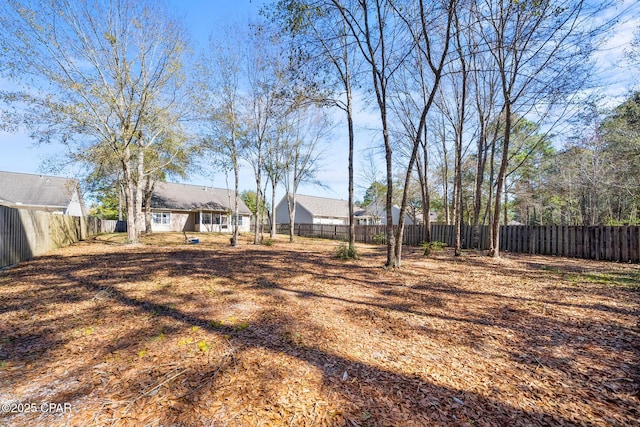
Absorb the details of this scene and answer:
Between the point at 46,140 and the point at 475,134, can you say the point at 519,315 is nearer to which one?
the point at 475,134

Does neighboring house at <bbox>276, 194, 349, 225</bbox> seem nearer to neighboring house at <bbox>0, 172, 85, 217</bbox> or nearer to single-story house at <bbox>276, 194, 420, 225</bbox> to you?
single-story house at <bbox>276, 194, 420, 225</bbox>

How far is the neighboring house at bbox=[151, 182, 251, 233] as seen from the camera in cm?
2620

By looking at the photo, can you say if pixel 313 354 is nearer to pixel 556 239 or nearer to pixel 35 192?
pixel 556 239

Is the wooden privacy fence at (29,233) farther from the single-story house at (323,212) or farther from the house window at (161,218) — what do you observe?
the single-story house at (323,212)

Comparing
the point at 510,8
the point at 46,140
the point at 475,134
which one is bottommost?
the point at 46,140

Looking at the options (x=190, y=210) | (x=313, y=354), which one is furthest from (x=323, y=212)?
(x=313, y=354)

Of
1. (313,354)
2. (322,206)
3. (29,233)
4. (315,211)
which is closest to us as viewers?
(313,354)

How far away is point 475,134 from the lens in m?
14.0

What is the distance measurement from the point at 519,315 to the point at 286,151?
17762 mm

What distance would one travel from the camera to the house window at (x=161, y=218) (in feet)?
84.6

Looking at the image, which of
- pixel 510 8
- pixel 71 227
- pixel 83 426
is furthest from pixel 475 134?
pixel 71 227

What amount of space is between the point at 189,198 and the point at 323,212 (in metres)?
15.6

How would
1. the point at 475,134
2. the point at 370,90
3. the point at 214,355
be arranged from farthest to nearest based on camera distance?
1. the point at 475,134
2. the point at 370,90
3. the point at 214,355

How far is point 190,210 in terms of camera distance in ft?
89.4
